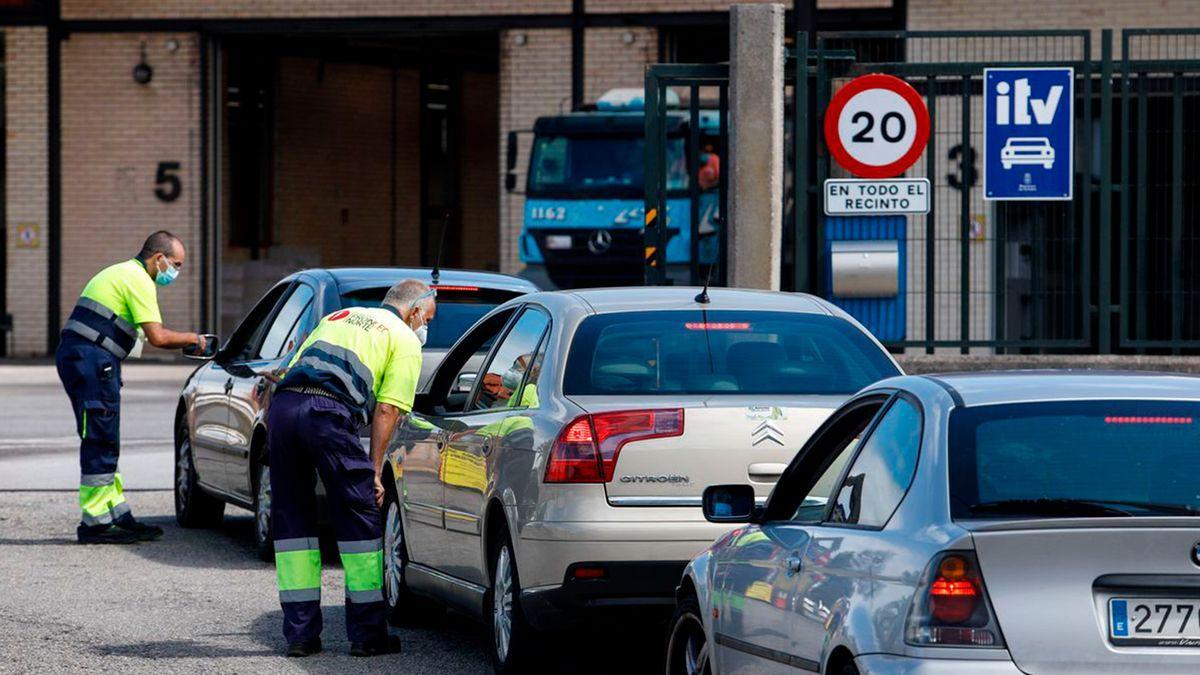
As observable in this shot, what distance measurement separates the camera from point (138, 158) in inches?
1346

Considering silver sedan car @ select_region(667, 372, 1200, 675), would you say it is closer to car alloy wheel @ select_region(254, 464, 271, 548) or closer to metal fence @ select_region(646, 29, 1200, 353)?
car alloy wheel @ select_region(254, 464, 271, 548)

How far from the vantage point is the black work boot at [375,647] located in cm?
858

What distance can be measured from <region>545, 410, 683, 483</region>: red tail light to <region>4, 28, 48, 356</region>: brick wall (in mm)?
28131

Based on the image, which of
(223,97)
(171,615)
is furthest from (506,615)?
(223,97)

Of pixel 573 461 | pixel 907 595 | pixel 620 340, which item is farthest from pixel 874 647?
pixel 620 340

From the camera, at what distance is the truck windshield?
85.8 feet

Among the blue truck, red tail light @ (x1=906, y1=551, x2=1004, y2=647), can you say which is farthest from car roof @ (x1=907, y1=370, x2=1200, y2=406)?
the blue truck

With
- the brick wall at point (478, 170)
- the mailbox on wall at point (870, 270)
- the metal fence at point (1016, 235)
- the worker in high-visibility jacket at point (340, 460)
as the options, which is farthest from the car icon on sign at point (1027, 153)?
the brick wall at point (478, 170)

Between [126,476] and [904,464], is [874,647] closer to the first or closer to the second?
[904,464]

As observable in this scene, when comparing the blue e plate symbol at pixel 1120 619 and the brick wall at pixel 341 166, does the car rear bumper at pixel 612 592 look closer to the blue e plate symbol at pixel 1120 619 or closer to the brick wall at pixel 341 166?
the blue e plate symbol at pixel 1120 619

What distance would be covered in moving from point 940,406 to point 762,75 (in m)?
10.6

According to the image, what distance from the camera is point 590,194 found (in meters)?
26.5

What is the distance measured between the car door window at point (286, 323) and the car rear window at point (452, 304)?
1.02 feet

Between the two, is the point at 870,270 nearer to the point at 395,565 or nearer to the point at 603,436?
the point at 395,565
